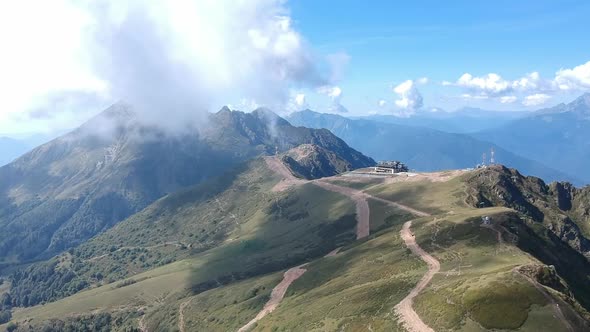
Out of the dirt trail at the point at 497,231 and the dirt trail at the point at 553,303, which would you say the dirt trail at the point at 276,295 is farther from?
the dirt trail at the point at 553,303

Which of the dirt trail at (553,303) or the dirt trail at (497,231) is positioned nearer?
the dirt trail at (553,303)

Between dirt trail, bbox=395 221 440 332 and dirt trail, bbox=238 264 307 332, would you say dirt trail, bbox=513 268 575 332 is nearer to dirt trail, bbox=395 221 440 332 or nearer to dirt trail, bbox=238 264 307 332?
dirt trail, bbox=395 221 440 332

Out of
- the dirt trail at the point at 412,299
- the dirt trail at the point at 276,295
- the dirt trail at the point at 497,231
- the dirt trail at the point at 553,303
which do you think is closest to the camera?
the dirt trail at the point at 553,303

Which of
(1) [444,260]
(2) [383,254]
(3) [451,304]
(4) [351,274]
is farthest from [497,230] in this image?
(3) [451,304]

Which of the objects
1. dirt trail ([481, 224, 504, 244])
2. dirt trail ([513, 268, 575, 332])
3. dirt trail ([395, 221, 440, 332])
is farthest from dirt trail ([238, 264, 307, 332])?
dirt trail ([513, 268, 575, 332])

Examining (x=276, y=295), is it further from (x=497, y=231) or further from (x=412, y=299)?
(x=497, y=231)

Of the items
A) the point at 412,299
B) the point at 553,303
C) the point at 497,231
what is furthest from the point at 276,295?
the point at 553,303

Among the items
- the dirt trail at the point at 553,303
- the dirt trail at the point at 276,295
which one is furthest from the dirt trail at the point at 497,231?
the dirt trail at the point at 276,295
